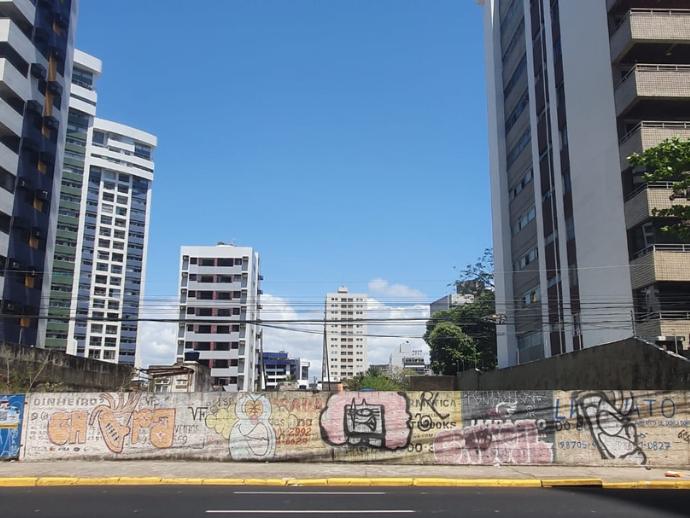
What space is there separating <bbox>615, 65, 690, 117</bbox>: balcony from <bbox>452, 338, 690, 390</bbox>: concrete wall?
13.0 m

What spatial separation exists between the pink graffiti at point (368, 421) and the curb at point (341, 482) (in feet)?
9.91

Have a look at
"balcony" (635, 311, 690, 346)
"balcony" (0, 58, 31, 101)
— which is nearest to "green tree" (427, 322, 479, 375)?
"balcony" (635, 311, 690, 346)

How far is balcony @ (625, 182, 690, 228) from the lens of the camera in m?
26.7

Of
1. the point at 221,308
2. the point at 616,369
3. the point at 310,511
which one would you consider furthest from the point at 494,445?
the point at 221,308

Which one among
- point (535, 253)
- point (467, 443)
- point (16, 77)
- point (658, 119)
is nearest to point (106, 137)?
point (16, 77)

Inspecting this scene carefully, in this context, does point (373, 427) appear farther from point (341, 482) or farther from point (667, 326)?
point (667, 326)

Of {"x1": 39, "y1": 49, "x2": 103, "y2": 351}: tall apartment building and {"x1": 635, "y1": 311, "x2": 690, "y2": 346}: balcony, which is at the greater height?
{"x1": 39, "y1": 49, "x2": 103, "y2": 351}: tall apartment building

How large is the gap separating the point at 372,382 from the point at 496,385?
27.9 meters

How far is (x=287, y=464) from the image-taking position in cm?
1577

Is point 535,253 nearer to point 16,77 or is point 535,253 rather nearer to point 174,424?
point 174,424

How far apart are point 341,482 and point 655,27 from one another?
87.3 feet

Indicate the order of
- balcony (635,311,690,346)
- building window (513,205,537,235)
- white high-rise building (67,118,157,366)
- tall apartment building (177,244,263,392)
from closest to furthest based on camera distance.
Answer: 1. balcony (635,311,690,346)
2. building window (513,205,537,235)
3. tall apartment building (177,244,263,392)
4. white high-rise building (67,118,157,366)

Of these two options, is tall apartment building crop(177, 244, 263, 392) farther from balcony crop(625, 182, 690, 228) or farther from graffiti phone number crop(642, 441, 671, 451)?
graffiti phone number crop(642, 441, 671, 451)

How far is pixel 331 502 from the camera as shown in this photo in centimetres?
1040
